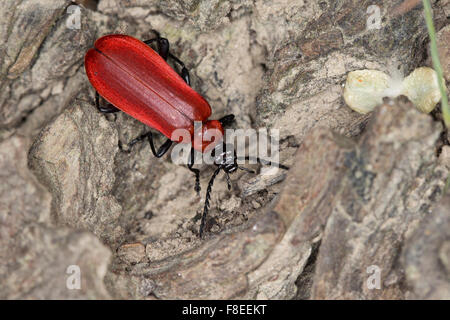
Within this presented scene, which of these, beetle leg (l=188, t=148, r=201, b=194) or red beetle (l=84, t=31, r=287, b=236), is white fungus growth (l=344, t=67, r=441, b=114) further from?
beetle leg (l=188, t=148, r=201, b=194)

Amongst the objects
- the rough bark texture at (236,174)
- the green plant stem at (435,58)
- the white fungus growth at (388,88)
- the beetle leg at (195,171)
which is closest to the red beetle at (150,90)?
the beetle leg at (195,171)

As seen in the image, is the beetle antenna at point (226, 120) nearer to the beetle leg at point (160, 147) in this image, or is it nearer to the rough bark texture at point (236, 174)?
the rough bark texture at point (236, 174)

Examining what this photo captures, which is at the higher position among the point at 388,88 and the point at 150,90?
the point at 150,90

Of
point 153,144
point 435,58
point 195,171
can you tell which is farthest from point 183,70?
point 435,58

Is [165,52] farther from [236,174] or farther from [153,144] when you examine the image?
[236,174]

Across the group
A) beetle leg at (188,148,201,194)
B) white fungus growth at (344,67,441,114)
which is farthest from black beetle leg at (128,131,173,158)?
white fungus growth at (344,67,441,114)

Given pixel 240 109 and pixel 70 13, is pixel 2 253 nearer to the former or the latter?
pixel 70 13
